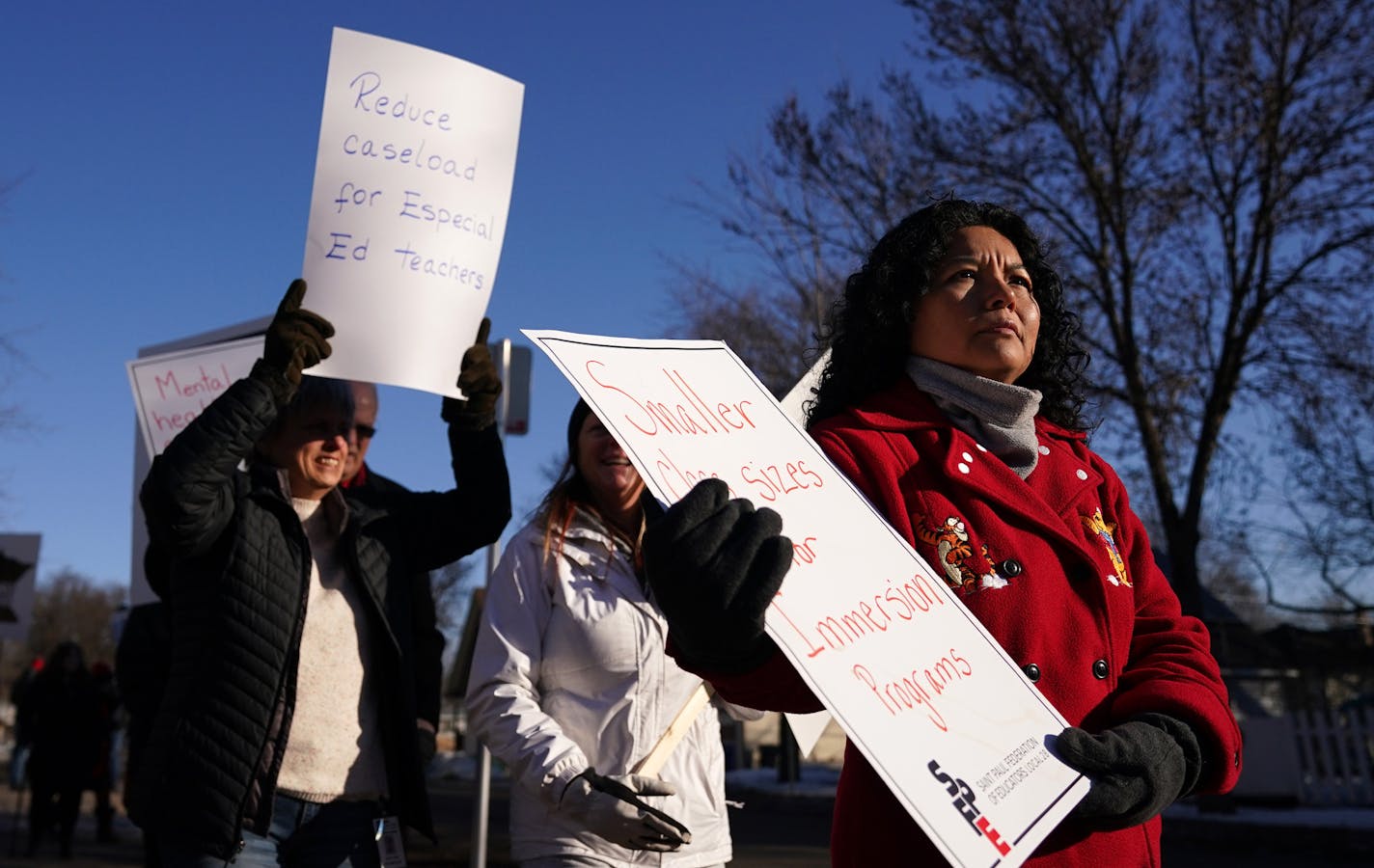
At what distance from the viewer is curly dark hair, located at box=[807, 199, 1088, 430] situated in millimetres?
2176

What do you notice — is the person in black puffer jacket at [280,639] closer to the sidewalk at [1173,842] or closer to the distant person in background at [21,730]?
the sidewalk at [1173,842]

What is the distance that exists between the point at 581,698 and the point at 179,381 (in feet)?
7.89

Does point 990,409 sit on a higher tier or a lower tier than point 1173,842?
higher

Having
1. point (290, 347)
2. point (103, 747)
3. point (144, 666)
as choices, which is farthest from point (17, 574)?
point (290, 347)

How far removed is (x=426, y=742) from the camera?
11.7ft

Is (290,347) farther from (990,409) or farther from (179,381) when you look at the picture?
(990,409)

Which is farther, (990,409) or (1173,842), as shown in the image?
(1173,842)

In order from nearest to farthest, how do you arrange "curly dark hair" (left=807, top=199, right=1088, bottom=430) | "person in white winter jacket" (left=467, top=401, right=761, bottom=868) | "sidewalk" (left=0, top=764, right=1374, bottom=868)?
1. "curly dark hair" (left=807, top=199, right=1088, bottom=430)
2. "person in white winter jacket" (left=467, top=401, right=761, bottom=868)
3. "sidewalk" (left=0, top=764, right=1374, bottom=868)

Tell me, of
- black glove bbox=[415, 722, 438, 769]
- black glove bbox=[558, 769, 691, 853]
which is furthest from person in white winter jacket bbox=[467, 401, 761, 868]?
black glove bbox=[415, 722, 438, 769]

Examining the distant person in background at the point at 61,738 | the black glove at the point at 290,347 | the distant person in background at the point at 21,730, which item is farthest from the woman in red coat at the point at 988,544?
the distant person in background at the point at 21,730

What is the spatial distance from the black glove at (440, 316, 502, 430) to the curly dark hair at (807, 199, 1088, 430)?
5.31ft

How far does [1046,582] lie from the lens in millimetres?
1884

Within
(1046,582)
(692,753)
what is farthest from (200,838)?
(1046,582)

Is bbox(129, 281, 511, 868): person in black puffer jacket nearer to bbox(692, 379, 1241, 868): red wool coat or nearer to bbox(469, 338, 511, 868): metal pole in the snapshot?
bbox(469, 338, 511, 868): metal pole
